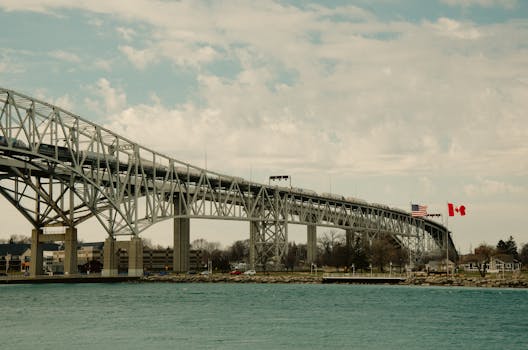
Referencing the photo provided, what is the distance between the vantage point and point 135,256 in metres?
114

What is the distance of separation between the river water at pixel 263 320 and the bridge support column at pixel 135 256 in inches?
981

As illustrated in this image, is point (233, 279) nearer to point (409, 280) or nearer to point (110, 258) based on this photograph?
point (110, 258)

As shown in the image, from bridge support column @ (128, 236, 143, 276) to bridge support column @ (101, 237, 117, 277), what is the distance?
2195 mm

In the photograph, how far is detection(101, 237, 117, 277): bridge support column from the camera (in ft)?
367

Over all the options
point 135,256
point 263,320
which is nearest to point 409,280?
point 135,256

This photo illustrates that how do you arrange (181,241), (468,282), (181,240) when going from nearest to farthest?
(468,282) < (181,240) < (181,241)

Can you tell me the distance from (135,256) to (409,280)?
37661 millimetres

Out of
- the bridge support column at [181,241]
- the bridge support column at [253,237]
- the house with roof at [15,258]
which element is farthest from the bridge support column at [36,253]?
the house with roof at [15,258]

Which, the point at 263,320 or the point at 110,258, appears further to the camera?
the point at 110,258

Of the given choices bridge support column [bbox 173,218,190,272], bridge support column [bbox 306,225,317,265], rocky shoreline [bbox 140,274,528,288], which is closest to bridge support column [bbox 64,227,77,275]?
rocky shoreline [bbox 140,274,528,288]

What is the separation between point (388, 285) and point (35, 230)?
152ft

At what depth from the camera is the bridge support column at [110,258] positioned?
11175 centimetres

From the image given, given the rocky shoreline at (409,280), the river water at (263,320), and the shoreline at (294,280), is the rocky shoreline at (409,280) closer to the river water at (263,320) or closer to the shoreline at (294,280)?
the shoreline at (294,280)

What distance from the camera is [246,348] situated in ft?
140
